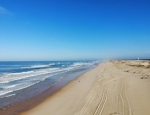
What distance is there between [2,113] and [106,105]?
6.40 meters

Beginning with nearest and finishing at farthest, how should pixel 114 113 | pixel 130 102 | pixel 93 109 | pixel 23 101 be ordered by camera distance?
pixel 114 113, pixel 93 109, pixel 130 102, pixel 23 101

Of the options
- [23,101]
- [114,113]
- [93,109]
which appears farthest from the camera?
[23,101]

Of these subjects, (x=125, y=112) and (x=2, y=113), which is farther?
(x=2, y=113)

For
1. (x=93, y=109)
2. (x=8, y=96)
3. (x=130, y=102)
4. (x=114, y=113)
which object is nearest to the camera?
(x=114, y=113)

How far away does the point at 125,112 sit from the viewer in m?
7.39

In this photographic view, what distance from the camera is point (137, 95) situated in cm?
1049

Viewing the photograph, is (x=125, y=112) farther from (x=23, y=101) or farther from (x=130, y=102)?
(x=23, y=101)

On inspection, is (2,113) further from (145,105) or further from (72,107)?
(145,105)

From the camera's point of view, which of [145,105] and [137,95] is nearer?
[145,105]

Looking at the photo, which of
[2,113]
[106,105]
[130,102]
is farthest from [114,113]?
[2,113]

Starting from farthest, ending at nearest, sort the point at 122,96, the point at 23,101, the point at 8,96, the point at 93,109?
the point at 8,96 → the point at 23,101 → the point at 122,96 → the point at 93,109

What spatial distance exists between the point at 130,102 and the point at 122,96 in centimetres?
134

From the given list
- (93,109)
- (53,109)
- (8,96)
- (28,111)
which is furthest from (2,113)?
(93,109)

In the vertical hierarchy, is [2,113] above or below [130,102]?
below
